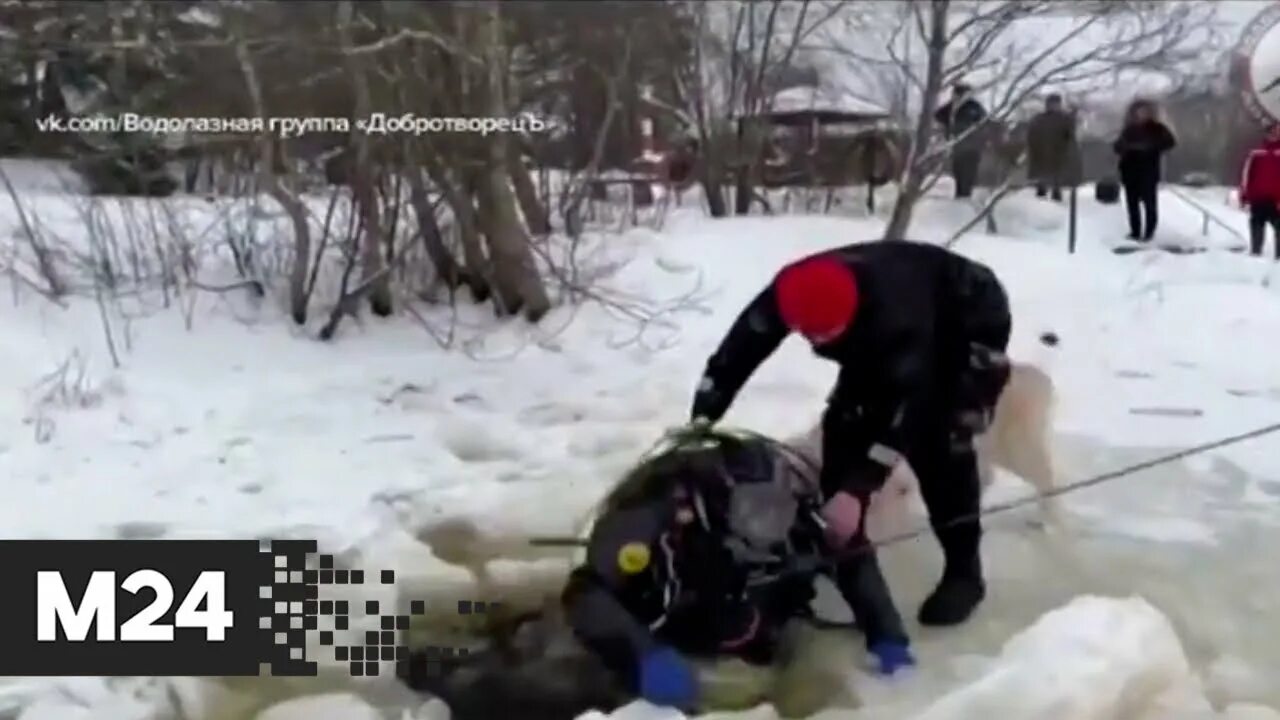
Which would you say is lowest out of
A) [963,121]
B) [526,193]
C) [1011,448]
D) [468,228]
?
[1011,448]

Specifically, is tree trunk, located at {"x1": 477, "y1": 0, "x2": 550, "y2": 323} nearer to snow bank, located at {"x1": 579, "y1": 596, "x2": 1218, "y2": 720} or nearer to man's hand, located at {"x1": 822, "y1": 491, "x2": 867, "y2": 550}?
man's hand, located at {"x1": 822, "y1": 491, "x2": 867, "y2": 550}

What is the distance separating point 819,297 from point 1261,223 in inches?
232

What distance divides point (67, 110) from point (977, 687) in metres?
4.48

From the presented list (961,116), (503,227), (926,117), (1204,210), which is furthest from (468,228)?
(1204,210)

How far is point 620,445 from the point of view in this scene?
4.25m

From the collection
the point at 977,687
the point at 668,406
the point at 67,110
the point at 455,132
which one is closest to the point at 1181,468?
the point at 668,406

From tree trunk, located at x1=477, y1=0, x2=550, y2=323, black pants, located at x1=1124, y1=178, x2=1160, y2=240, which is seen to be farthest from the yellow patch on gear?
black pants, located at x1=1124, y1=178, x2=1160, y2=240

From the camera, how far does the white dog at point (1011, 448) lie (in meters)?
3.28

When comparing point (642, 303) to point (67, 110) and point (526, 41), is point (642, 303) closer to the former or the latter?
point (526, 41)

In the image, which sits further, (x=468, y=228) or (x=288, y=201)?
(x=468, y=228)

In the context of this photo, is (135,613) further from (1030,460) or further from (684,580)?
(1030,460)

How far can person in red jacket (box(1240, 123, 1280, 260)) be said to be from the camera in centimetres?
752

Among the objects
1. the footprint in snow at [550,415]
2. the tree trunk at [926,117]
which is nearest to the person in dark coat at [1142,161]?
the tree trunk at [926,117]

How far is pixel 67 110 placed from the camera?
5625mm
